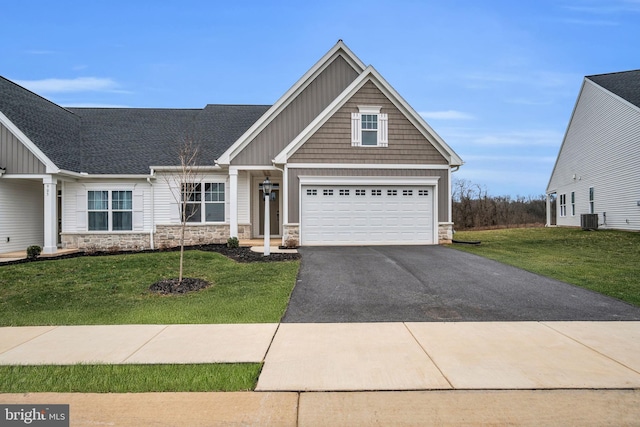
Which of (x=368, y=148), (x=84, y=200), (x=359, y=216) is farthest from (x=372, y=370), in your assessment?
(x=84, y=200)

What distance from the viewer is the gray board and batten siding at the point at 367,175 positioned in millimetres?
14945

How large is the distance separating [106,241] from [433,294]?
1514 centimetres

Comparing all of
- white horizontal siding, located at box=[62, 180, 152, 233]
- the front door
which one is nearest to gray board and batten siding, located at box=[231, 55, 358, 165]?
the front door

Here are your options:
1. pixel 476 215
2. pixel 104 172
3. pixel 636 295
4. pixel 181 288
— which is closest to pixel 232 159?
pixel 104 172

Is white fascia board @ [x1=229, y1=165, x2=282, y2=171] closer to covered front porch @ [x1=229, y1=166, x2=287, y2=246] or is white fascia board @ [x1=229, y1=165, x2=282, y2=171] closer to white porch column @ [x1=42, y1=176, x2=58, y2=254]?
covered front porch @ [x1=229, y1=166, x2=287, y2=246]

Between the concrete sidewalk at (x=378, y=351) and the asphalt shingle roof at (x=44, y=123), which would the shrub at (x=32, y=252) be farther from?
the concrete sidewalk at (x=378, y=351)

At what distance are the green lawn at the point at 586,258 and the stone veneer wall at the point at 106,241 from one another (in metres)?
14.0

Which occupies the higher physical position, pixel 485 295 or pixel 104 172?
pixel 104 172

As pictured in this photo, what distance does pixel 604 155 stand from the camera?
2250 centimetres

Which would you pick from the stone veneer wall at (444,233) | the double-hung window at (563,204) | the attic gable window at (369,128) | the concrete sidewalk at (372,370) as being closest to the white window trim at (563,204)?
the double-hung window at (563,204)

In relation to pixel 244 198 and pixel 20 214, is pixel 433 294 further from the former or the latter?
pixel 20 214

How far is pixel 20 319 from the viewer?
6.55 metres

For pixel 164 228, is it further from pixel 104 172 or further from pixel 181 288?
pixel 181 288

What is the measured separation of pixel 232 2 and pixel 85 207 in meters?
11.6
